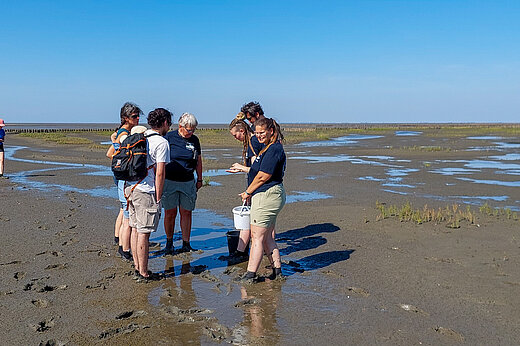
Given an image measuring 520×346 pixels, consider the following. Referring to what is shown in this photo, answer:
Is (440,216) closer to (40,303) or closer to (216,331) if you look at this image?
(216,331)

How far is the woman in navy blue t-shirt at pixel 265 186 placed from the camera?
5.65 meters

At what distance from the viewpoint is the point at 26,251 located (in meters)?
7.40

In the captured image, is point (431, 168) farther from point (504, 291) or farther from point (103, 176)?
point (504, 291)

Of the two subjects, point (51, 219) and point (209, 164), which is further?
point (209, 164)

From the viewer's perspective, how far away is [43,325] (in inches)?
184

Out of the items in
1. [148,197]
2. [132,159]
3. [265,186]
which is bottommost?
[148,197]

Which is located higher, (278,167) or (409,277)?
(278,167)

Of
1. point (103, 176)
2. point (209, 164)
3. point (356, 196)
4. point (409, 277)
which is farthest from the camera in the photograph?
point (209, 164)

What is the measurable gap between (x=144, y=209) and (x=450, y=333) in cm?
348

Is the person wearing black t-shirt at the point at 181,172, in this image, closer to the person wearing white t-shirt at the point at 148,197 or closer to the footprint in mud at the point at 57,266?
the person wearing white t-shirt at the point at 148,197

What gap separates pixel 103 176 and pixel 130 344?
Answer: 1467 cm

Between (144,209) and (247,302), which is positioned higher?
(144,209)

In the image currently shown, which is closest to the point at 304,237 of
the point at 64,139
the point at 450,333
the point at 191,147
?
the point at 191,147

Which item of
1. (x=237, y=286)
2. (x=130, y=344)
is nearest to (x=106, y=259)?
(x=237, y=286)
